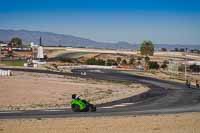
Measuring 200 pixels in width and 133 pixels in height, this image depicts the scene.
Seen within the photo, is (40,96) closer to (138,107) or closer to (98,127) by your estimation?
(138,107)

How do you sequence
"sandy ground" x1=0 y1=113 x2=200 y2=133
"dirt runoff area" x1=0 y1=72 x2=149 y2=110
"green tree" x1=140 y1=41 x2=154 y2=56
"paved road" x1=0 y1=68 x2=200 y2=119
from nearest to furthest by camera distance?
"sandy ground" x1=0 y1=113 x2=200 y2=133
"paved road" x1=0 y1=68 x2=200 y2=119
"dirt runoff area" x1=0 y1=72 x2=149 y2=110
"green tree" x1=140 y1=41 x2=154 y2=56

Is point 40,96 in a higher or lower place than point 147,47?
lower

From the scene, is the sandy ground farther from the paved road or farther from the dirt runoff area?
the dirt runoff area

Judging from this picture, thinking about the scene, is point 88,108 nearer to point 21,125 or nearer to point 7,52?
point 21,125

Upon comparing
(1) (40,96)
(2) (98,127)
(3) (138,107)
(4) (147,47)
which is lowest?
(1) (40,96)

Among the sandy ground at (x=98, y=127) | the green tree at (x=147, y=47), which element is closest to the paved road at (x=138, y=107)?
the sandy ground at (x=98, y=127)

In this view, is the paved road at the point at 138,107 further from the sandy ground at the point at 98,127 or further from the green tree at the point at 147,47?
the green tree at the point at 147,47

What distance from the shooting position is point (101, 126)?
2567 centimetres

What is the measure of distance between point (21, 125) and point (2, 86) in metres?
37.8

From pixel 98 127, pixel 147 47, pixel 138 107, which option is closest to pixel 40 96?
pixel 138 107

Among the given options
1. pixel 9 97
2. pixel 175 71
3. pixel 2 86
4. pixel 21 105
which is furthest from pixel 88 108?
pixel 175 71

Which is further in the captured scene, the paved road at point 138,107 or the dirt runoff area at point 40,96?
the dirt runoff area at point 40,96

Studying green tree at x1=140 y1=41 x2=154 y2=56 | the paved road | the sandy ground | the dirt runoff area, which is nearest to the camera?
the sandy ground

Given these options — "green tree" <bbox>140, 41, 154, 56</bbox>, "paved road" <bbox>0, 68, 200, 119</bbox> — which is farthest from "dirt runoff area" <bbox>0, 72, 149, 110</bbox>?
"green tree" <bbox>140, 41, 154, 56</bbox>
